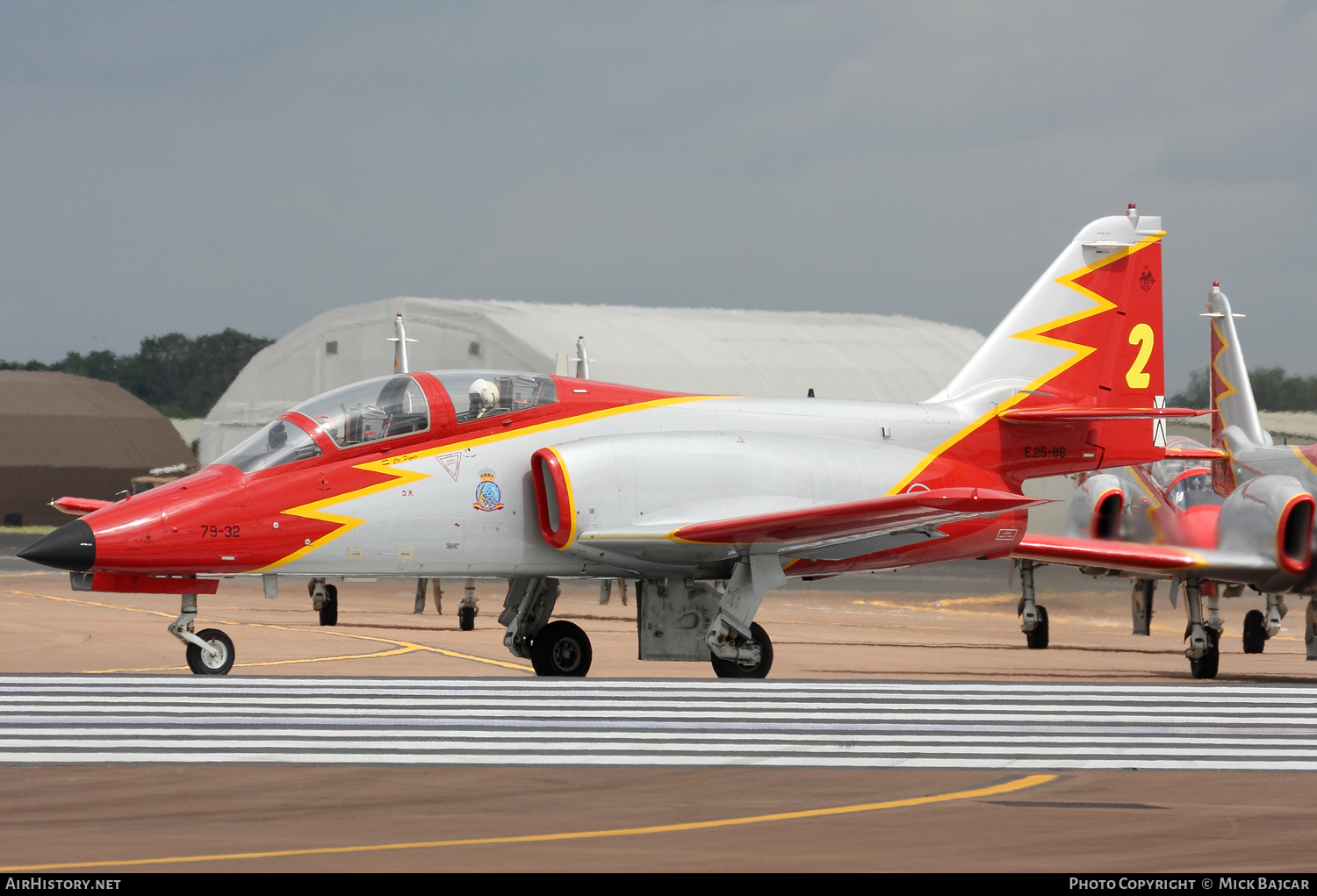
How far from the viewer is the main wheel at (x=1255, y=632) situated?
86.3 ft

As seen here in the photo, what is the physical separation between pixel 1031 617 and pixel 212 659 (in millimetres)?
16175

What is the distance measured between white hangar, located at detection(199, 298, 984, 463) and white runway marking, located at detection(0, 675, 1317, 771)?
103 ft

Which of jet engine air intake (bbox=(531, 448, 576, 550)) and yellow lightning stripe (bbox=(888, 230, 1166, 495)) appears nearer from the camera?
jet engine air intake (bbox=(531, 448, 576, 550))

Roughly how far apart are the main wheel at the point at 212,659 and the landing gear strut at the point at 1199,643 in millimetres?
10657

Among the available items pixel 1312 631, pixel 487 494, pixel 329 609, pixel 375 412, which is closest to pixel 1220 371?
pixel 1312 631

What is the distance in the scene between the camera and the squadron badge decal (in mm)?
14594

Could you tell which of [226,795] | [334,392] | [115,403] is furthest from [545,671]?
[115,403]

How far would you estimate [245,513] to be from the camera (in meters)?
13.7

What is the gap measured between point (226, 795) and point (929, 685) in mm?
8014

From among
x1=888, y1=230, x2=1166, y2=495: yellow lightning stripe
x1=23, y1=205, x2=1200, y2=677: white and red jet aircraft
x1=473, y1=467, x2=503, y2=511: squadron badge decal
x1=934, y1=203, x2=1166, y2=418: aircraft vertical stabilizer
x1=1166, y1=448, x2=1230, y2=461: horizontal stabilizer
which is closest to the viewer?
x1=23, y1=205, x2=1200, y2=677: white and red jet aircraft

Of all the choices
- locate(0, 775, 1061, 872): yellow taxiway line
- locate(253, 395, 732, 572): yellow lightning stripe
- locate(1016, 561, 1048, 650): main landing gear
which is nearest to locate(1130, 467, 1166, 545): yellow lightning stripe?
locate(1016, 561, 1048, 650): main landing gear

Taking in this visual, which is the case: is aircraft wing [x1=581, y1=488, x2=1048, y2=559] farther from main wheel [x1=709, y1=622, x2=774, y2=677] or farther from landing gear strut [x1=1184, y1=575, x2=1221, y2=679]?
landing gear strut [x1=1184, y1=575, x2=1221, y2=679]

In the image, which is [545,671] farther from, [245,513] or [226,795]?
[226,795]

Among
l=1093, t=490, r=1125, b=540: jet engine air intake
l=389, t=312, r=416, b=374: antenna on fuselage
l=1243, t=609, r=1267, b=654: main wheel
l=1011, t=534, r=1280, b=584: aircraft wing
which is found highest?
l=389, t=312, r=416, b=374: antenna on fuselage
